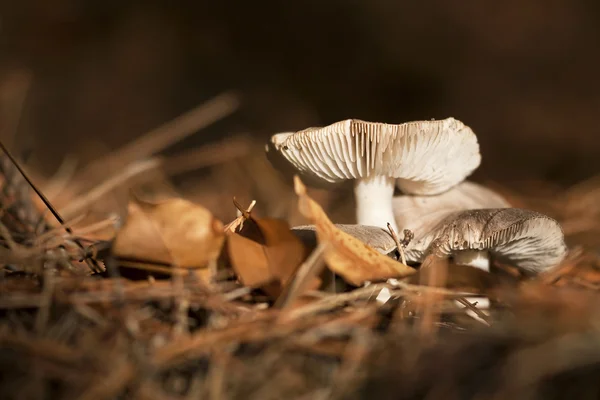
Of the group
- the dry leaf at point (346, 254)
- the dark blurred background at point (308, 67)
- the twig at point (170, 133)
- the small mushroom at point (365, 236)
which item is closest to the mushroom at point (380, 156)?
the small mushroom at point (365, 236)

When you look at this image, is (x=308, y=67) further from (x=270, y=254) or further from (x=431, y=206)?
(x=270, y=254)

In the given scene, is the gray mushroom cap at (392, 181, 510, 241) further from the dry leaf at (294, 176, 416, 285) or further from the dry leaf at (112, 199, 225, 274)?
the dry leaf at (112, 199, 225, 274)

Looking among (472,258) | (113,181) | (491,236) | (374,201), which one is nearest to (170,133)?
(113,181)

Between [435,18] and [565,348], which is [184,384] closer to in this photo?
[565,348]

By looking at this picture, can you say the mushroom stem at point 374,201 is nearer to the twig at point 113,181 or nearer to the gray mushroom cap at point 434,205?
the gray mushroom cap at point 434,205

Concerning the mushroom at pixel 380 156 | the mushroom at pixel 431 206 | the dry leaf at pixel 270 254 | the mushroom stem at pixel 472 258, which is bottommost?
the mushroom stem at pixel 472 258

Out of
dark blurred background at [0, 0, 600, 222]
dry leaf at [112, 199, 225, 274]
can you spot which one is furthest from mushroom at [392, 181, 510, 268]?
dark blurred background at [0, 0, 600, 222]
